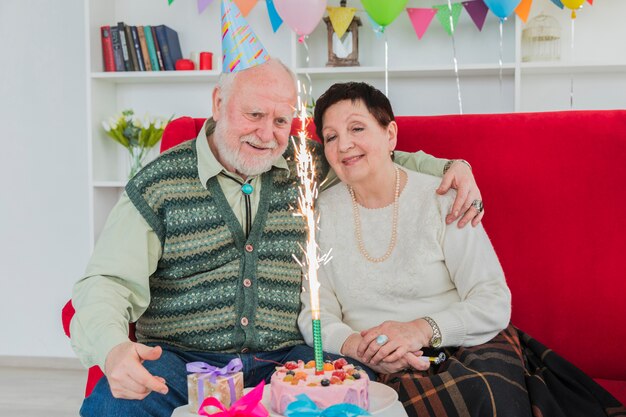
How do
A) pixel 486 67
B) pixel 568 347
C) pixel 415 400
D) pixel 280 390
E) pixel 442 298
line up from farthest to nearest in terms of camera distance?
pixel 486 67
pixel 568 347
pixel 442 298
pixel 415 400
pixel 280 390

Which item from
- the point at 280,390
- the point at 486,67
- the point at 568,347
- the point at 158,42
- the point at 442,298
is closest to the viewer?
the point at 280,390

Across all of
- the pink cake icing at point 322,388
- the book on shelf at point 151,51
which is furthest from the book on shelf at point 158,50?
the pink cake icing at point 322,388

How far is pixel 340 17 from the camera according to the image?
137 inches

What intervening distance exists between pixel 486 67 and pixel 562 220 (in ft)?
4.98

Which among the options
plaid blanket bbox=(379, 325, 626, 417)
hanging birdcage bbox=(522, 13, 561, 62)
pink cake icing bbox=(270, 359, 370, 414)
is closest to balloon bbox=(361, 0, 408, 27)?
hanging birdcage bbox=(522, 13, 561, 62)

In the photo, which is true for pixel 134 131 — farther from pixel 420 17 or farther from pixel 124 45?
pixel 420 17

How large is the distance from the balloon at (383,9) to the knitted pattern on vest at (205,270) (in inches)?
64.6

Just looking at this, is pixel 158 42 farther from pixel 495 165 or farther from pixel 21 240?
pixel 495 165

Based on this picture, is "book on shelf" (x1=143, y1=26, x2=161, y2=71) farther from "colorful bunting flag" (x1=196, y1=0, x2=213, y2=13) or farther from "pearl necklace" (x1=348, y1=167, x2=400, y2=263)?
"pearl necklace" (x1=348, y1=167, x2=400, y2=263)

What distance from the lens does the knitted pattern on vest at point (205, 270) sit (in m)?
1.78

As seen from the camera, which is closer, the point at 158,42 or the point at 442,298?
the point at 442,298

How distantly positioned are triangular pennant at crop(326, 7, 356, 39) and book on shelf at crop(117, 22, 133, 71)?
3.21 feet

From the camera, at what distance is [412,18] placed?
3557 millimetres

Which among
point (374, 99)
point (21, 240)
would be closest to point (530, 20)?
point (374, 99)
